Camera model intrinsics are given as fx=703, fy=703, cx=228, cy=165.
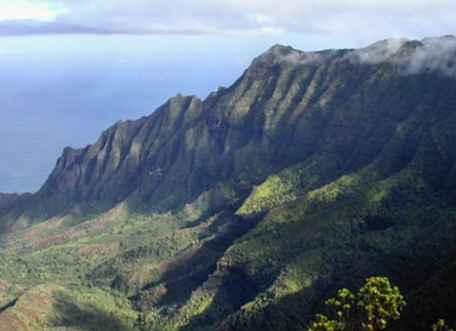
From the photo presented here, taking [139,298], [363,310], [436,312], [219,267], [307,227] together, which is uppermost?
[363,310]

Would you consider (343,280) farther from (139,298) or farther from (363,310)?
(363,310)

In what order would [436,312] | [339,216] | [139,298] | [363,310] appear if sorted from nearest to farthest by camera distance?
[363,310] < [436,312] < [339,216] < [139,298]

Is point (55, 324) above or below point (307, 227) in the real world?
below

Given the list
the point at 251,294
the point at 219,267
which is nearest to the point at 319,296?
the point at 251,294

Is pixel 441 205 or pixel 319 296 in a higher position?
pixel 441 205

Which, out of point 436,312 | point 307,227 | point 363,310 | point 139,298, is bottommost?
point 139,298

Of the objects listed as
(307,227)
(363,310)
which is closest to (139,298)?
(307,227)

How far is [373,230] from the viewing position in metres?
175

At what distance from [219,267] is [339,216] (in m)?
34.1

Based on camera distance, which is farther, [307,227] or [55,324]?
[307,227]

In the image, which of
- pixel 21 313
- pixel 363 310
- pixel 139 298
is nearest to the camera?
pixel 363 310

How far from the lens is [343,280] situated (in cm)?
14350

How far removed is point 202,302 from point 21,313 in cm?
4348

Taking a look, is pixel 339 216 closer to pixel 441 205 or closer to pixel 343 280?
pixel 441 205
